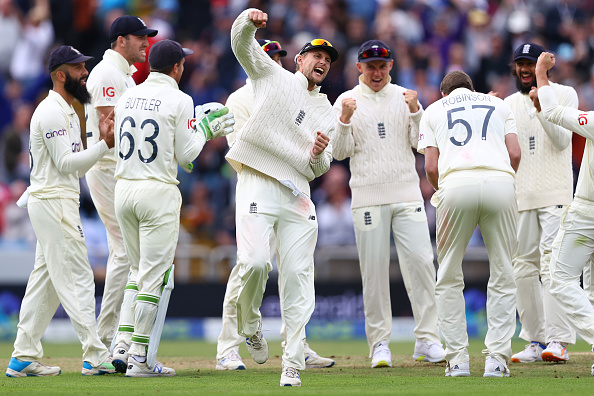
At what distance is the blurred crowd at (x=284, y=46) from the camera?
15.5 m

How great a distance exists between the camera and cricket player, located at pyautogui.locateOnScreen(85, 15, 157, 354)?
338 inches

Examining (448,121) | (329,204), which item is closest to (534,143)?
(448,121)

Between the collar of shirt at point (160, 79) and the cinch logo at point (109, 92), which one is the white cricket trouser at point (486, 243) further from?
the cinch logo at point (109, 92)

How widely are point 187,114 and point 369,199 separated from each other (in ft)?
7.77

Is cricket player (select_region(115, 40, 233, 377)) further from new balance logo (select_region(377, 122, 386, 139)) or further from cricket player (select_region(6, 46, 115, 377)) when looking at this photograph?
new balance logo (select_region(377, 122, 386, 139))

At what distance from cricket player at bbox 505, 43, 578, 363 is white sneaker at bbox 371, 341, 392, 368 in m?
1.38

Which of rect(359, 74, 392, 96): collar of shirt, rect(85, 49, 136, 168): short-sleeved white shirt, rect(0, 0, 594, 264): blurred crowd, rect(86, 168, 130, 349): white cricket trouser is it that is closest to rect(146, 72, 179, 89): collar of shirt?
rect(85, 49, 136, 168): short-sleeved white shirt

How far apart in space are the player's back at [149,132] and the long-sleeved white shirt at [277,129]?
1.88 feet

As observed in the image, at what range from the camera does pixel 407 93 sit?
922 cm

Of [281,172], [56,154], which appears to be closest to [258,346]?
[281,172]

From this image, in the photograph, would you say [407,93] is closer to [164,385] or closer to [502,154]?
[502,154]

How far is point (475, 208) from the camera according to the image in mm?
7449

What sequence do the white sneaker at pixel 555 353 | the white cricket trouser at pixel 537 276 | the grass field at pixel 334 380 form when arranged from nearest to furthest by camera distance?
1. the grass field at pixel 334 380
2. the white sneaker at pixel 555 353
3. the white cricket trouser at pixel 537 276

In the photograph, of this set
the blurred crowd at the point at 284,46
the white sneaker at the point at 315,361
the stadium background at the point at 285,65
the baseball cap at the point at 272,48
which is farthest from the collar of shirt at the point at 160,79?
the blurred crowd at the point at 284,46
